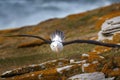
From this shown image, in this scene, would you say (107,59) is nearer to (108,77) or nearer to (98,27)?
(108,77)

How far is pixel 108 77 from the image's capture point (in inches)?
703

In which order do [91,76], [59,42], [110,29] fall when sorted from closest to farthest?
[59,42], [91,76], [110,29]

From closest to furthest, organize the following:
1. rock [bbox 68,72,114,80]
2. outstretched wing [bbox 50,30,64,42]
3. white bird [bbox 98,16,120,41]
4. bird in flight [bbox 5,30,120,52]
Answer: bird in flight [bbox 5,30,120,52] < outstretched wing [bbox 50,30,64,42] < rock [bbox 68,72,114,80] < white bird [bbox 98,16,120,41]

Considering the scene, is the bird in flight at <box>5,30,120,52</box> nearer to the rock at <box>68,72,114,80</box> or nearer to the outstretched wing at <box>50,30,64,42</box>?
the outstretched wing at <box>50,30,64,42</box>

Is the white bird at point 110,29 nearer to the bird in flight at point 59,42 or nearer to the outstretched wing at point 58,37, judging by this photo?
the outstretched wing at point 58,37

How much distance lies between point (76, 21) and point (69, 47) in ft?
82.3

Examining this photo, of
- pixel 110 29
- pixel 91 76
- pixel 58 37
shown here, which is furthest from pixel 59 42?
pixel 110 29

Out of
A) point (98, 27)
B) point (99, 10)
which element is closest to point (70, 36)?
point (98, 27)

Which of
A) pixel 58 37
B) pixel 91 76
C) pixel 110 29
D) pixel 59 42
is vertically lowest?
pixel 91 76

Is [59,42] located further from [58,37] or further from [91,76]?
[91,76]

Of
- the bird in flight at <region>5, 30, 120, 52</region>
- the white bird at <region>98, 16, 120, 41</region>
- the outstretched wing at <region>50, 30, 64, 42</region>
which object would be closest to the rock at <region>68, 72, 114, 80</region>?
the outstretched wing at <region>50, 30, 64, 42</region>

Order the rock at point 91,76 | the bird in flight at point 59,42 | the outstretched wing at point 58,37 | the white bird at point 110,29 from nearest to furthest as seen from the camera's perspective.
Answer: the bird in flight at point 59,42 < the outstretched wing at point 58,37 < the rock at point 91,76 < the white bird at point 110,29

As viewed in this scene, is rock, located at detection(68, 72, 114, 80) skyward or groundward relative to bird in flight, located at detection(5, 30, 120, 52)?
groundward

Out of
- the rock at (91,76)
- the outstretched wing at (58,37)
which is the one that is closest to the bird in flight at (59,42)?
the outstretched wing at (58,37)
